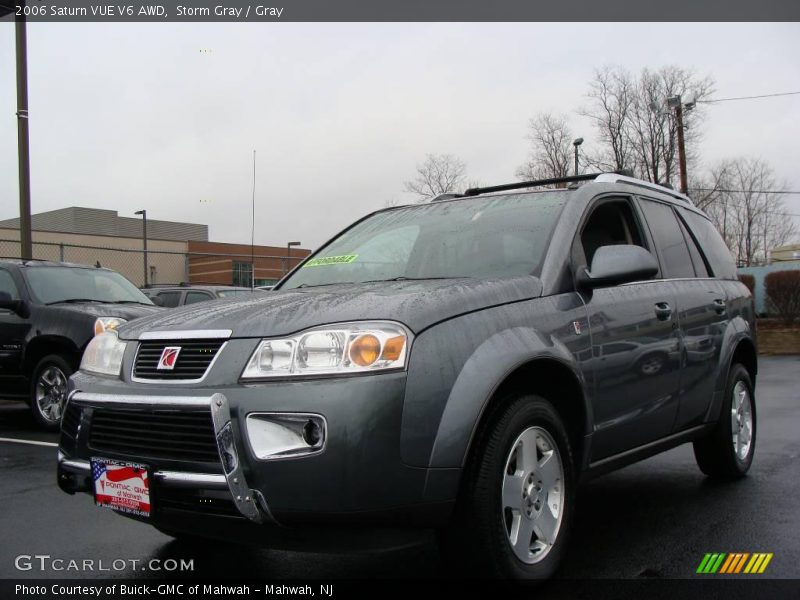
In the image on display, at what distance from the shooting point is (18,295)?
8.34 m

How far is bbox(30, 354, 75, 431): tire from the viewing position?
781cm

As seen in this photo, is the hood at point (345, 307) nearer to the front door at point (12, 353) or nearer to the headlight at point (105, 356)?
the headlight at point (105, 356)

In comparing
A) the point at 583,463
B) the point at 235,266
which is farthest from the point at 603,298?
the point at 235,266

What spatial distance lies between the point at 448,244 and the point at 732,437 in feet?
8.43

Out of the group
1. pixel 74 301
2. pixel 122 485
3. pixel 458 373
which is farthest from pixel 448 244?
Result: pixel 74 301

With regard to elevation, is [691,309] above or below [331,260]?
below

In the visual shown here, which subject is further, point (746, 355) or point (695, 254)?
point (746, 355)

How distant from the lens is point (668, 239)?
4.80 meters

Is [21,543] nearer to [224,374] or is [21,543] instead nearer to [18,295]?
[224,374]

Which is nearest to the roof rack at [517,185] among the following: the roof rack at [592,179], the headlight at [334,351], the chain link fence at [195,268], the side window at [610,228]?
the roof rack at [592,179]

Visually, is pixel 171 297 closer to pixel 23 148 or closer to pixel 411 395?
pixel 23 148

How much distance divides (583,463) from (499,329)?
35.1 inches

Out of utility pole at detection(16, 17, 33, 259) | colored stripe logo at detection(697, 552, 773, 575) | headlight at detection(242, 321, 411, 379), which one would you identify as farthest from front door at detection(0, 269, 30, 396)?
colored stripe logo at detection(697, 552, 773, 575)

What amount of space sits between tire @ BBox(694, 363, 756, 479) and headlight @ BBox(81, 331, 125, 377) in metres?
3.77
